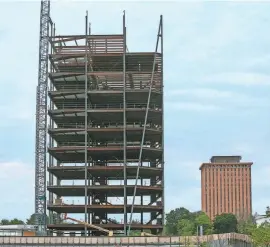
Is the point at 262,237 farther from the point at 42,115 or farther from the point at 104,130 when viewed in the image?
the point at 42,115

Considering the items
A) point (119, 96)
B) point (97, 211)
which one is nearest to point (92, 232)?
point (97, 211)

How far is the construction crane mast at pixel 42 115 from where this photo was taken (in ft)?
483

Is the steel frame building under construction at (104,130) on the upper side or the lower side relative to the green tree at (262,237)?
upper

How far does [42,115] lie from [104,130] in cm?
3092

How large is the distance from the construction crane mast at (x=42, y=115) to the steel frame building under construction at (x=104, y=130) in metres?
9.83

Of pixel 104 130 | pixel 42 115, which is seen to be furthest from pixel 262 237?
pixel 42 115

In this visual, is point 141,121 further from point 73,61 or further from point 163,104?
point 73,61

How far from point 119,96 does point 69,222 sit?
27.6m

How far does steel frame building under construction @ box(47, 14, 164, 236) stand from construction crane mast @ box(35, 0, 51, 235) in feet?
32.2

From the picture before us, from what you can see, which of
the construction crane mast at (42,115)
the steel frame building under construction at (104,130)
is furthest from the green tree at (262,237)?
the construction crane mast at (42,115)

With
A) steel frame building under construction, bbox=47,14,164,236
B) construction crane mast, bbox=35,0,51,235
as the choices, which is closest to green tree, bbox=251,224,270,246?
steel frame building under construction, bbox=47,14,164,236

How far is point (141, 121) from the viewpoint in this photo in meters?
137

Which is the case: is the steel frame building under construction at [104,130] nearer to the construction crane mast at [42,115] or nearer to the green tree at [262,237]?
the construction crane mast at [42,115]

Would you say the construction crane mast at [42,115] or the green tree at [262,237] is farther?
the construction crane mast at [42,115]
